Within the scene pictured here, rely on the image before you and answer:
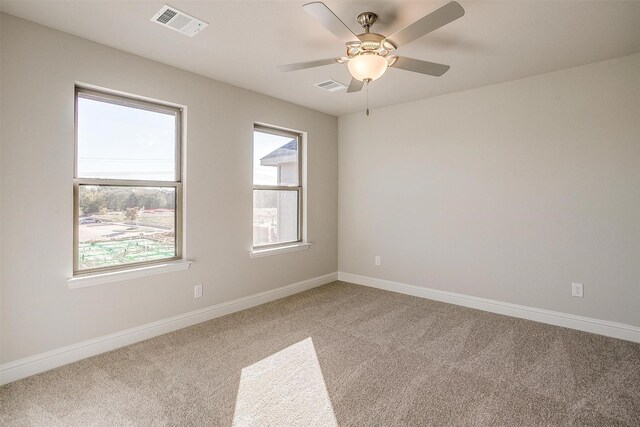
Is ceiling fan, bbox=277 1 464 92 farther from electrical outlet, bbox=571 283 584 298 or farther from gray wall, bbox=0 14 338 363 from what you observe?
electrical outlet, bbox=571 283 584 298

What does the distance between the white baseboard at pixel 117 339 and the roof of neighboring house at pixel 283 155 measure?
162 centimetres

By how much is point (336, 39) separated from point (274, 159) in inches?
75.9

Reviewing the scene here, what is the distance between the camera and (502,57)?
292cm

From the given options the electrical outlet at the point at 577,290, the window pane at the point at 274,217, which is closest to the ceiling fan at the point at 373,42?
the window pane at the point at 274,217

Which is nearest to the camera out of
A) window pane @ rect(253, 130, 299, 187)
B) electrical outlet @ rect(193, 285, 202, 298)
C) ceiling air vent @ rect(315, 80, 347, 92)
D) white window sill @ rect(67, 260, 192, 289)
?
white window sill @ rect(67, 260, 192, 289)

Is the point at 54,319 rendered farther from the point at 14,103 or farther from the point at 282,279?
the point at 282,279

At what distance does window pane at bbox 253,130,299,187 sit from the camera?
4.02m

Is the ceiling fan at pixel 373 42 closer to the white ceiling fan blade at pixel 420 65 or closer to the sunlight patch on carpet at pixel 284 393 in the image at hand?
the white ceiling fan blade at pixel 420 65

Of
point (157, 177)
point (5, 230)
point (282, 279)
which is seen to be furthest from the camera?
point (282, 279)

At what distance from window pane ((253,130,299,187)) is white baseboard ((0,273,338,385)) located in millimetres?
1415

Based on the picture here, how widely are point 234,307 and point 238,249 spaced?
2.10ft

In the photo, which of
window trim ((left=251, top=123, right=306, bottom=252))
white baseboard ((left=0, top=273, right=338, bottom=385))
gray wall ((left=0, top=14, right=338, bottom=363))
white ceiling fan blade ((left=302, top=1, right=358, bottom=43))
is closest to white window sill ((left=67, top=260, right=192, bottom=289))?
gray wall ((left=0, top=14, right=338, bottom=363))

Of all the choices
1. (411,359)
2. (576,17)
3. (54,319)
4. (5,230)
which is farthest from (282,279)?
(576,17)

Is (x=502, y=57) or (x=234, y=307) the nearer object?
(x=502, y=57)
